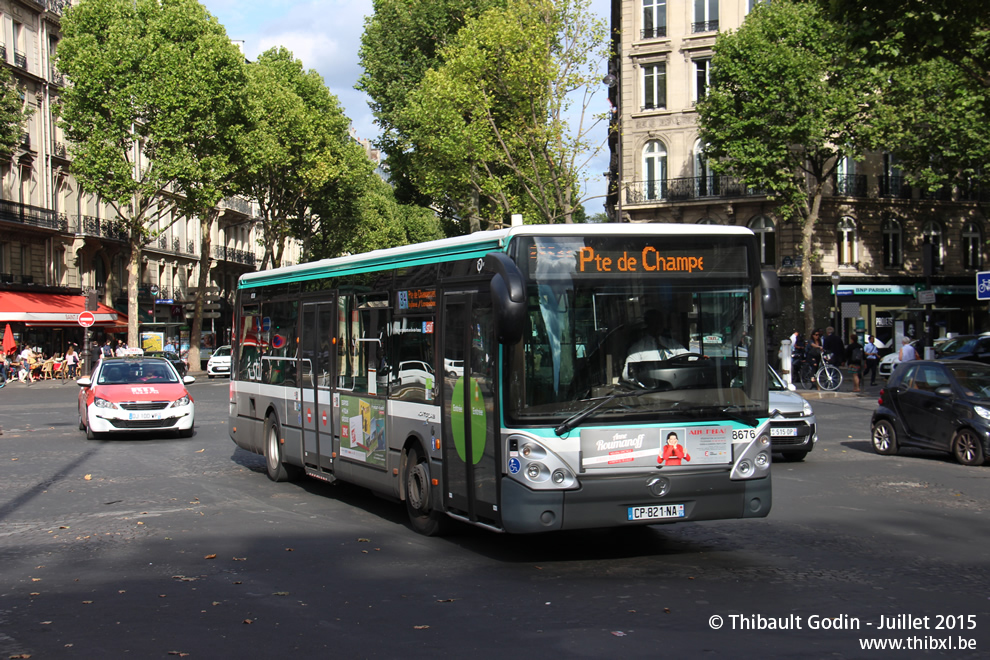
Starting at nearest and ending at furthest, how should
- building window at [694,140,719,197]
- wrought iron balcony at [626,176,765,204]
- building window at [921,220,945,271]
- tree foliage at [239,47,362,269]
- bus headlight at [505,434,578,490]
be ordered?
bus headlight at [505,434,578,490] < wrought iron balcony at [626,176,765,204] < building window at [694,140,719,197] < building window at [921,220,945,271] < tree foliage at [239,47,362,269]

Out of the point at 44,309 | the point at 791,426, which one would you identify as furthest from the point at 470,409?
the point at 44,309

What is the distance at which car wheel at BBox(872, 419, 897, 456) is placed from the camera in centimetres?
1677

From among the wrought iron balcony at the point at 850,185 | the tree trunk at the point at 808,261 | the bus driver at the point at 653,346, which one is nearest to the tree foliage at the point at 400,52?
the tree trunk at the point at 808,261

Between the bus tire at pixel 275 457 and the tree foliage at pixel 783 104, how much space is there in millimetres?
32695

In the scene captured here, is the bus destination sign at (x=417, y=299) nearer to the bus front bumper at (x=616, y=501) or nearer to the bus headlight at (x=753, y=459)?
the bus front bumper at (x=616, y=501)

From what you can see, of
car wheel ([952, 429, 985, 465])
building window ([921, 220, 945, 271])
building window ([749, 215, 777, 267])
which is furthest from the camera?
building window ([921, 220, 945, 271])

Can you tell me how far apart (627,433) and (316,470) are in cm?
544

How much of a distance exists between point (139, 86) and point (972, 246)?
125 feet

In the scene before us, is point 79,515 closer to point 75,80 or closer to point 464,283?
point 464,283

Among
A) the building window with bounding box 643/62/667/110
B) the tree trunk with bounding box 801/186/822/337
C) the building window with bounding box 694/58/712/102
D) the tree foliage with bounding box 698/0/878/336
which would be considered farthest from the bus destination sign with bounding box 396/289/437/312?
the building window with bounding box 643/62/667/110

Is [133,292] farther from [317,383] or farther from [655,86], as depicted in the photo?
[317,383]

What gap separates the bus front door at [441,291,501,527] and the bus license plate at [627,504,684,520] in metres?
1.01

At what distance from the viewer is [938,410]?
15719mm

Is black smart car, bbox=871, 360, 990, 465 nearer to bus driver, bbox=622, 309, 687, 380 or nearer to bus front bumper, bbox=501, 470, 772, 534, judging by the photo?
bus front bumper, bbox=501, 470, 772, 534
